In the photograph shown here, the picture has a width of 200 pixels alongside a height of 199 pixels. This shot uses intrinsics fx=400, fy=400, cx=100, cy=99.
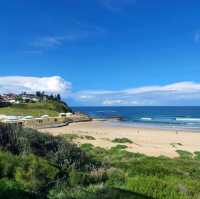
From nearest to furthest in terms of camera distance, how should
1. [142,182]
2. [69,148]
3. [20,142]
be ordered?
[142,182]
[20,142]
[69,148]

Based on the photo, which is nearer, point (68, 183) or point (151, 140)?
point (68, 183)

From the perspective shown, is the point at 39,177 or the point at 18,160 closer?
the point at 39,177

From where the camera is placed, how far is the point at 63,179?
24.7 feet

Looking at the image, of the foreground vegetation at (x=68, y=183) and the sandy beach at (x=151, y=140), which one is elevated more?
the foreground vegetation at (x=68, y=183)

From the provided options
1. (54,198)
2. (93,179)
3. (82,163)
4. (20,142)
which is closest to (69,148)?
(82,163)

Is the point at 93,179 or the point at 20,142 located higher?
the point at 20,142

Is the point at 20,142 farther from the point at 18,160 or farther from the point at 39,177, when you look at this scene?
the point at 39,177

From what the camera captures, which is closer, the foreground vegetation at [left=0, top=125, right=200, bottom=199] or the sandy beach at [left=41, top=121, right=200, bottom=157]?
the foreground vegetation at [left=0, top=125, right=200, bottom=199]

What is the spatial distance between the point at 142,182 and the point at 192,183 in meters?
1.40

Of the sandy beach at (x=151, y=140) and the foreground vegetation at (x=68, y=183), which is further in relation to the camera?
the sandy beach at (x=151, y=140)

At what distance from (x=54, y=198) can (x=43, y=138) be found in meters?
4.54

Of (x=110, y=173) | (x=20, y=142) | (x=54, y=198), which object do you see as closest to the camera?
(x=54, y=198)

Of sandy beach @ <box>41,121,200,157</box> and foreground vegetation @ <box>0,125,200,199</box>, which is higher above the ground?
foreground vegetation @ <box>0,125,200,199</box>

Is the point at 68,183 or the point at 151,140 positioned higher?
the point at 68,183
